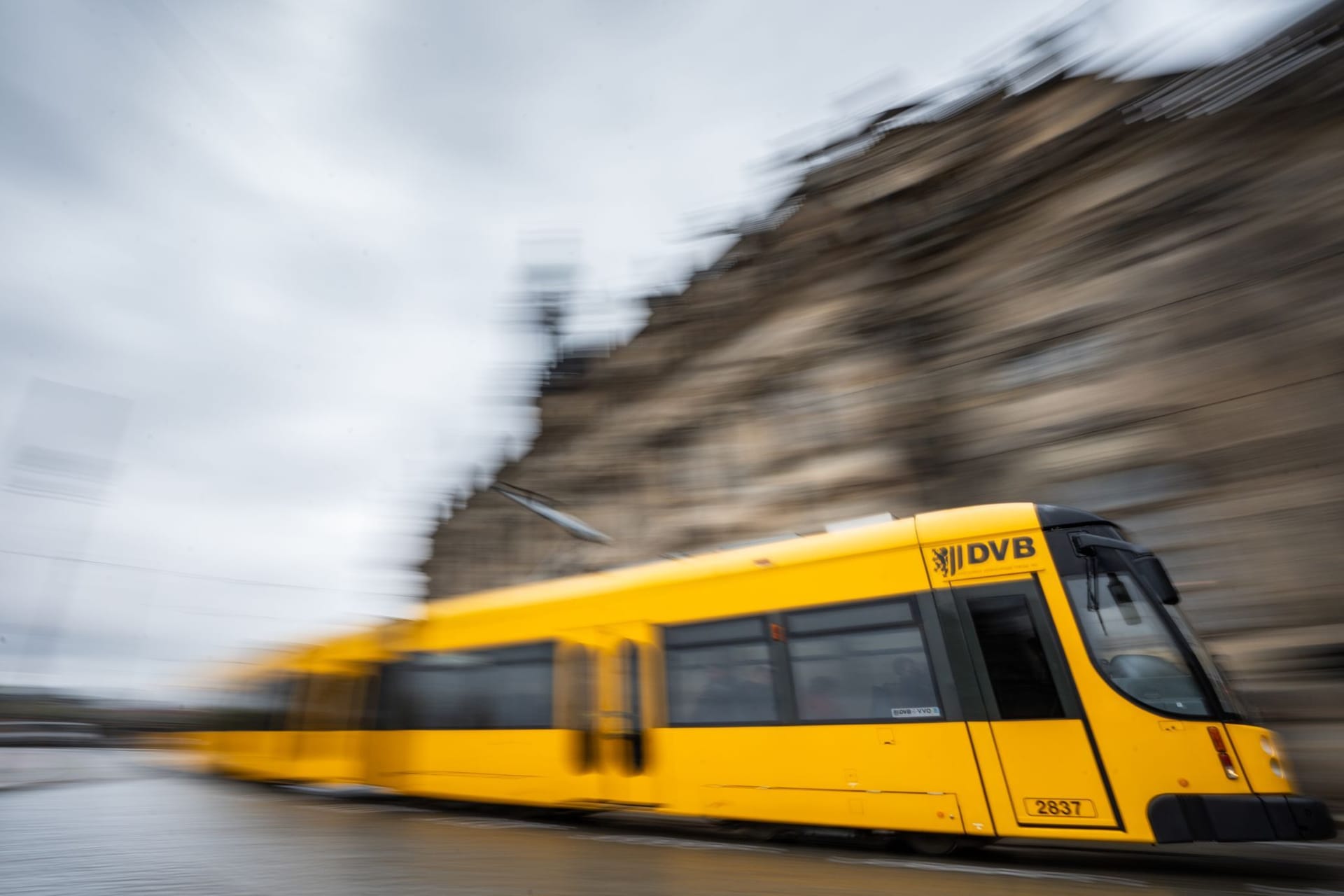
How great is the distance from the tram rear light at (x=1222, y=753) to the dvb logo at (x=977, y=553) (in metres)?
1.65

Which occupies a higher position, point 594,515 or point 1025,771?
point 594,515

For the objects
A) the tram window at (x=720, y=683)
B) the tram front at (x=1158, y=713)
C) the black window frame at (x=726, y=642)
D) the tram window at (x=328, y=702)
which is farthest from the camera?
the tram window at (x=328, y=702)

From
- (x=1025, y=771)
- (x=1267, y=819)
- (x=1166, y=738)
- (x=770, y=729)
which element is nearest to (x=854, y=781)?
(x=770, y=729)

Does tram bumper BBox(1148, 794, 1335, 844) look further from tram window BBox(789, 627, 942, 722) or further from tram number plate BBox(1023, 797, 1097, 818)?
tram window BBox(789, 627, 942, 722)

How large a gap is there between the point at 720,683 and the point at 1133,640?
363cm

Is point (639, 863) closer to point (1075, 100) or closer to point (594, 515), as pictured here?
point (1075, 100)

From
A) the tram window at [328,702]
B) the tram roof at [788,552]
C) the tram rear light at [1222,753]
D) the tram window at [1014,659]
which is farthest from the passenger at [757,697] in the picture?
the tram window at [328,702]

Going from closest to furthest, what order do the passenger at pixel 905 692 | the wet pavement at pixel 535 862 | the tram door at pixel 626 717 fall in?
the wet pavement at pixel 535 862 < the passenger at pixel 905 692 < the tram door at pixel 626 717

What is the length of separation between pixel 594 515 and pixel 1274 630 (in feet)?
65.1

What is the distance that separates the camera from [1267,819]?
527 cm

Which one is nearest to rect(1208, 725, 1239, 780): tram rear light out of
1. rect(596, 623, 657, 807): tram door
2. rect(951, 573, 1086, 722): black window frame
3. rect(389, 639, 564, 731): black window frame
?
rect(951, 573, 1086, 722): black window frame

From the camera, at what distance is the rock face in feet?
33.9

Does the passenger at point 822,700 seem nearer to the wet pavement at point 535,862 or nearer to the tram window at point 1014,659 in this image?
the wet pavement at point 535,862

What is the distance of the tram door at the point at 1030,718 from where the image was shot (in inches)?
228
